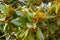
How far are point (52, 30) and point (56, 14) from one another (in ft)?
0.32

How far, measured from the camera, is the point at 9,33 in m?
1.10

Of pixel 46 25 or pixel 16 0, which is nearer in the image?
pixel 46 25

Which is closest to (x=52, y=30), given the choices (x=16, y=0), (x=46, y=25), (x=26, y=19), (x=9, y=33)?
(x=46, y=25)

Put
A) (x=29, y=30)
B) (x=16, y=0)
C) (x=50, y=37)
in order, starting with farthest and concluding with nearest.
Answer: (x=16, y=0)
(x=50, y=37)
(x=29, y=30)

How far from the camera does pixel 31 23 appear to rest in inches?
38.6

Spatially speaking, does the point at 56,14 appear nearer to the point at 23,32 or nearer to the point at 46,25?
the point at 46,25

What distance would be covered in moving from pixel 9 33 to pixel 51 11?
30 cm

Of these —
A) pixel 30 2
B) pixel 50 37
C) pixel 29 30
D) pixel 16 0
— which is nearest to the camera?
pixel 29 30

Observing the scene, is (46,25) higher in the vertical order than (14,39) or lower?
higher

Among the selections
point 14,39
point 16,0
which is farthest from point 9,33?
point 16,0

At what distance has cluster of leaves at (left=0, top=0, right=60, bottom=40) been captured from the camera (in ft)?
3.20

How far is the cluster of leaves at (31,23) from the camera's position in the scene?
98 centimetres

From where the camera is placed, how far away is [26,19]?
0.99 meters

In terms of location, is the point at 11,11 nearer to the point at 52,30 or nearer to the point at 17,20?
the point at 17,20
